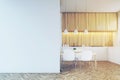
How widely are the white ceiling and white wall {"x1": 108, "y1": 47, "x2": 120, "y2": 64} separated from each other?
2.38 m

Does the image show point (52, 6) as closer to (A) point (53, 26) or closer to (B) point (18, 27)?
(A) point (53, 26)

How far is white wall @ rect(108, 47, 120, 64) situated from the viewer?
11.0m

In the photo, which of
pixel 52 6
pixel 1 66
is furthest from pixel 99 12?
pixel 1 66

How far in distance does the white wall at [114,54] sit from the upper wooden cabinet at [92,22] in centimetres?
153

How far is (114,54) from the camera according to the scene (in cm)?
1171

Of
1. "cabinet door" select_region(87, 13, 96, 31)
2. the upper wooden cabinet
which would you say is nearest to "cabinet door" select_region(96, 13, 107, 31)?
the upper wooden cabinet

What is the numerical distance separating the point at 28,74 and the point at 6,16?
98.3 inches

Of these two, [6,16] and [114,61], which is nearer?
[6,16]

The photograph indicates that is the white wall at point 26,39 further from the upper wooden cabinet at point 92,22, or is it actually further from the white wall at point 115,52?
the upper wooden cabinet at point 92,22

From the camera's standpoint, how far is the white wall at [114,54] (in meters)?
11.0

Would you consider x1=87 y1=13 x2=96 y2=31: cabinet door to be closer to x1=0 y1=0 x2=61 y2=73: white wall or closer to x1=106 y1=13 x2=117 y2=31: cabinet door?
x1=106 y1=13 x2=117 y2=31: cabinet door

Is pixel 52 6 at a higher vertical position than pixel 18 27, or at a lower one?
higher

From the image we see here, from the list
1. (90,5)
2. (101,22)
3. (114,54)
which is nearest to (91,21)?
(101,22)

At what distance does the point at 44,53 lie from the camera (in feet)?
26.8
